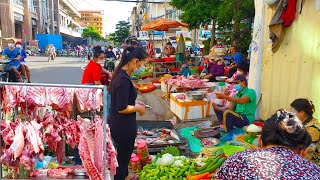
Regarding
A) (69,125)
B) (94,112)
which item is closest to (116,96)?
(94,112)

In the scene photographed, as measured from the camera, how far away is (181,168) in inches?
170

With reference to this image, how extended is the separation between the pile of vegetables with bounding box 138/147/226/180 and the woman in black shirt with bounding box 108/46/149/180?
0.70 m

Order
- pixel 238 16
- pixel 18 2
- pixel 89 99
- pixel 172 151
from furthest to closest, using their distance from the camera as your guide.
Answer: pixel 18 2
pixel 238 16
pixel 172 151
pixel 89 99

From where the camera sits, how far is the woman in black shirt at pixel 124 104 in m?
3.38

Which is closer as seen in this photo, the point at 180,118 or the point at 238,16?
the point at 180,118

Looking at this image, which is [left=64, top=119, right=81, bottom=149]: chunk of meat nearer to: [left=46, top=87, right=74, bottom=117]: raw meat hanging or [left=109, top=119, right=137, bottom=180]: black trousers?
[left=46, top=87, right=74, bottom=117]: raw meat hanging

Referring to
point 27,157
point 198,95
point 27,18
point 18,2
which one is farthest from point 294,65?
point 27,18

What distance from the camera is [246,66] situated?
247 inches

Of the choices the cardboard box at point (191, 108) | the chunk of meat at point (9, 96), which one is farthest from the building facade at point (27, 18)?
the chunk of meat at point (9, 96)

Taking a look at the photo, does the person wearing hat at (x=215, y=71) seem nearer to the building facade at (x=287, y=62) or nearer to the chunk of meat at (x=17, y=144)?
the building facade at (x=287, y=62)

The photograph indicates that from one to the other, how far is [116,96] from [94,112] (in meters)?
0.50

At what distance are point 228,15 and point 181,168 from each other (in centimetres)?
891

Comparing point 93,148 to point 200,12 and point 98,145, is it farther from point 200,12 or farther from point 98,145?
point 200,12

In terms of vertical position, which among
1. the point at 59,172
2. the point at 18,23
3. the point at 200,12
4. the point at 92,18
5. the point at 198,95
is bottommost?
the point at 59,172
